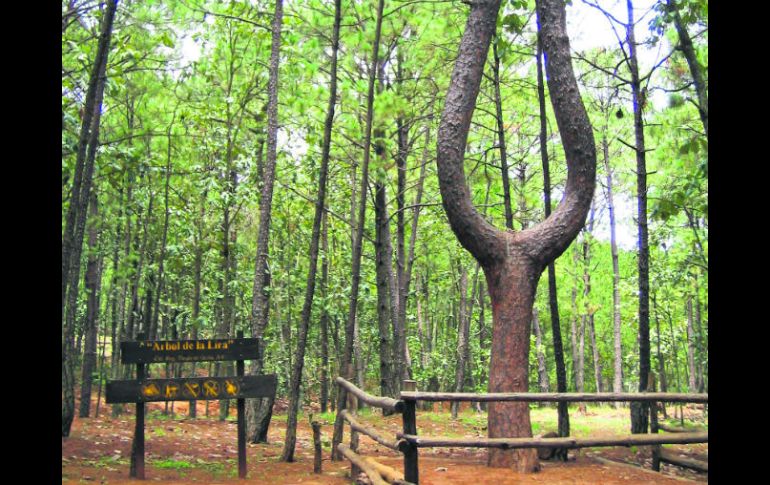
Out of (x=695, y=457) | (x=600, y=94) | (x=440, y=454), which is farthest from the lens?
(x=600, y=94)

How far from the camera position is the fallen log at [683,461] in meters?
10.1

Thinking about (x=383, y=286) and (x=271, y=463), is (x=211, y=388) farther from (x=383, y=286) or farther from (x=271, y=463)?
(x=383, y=286)

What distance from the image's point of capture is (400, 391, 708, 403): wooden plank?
23.0 feet

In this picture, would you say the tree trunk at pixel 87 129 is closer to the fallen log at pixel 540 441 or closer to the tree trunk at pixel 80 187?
the tree trunk at pixel 80 187

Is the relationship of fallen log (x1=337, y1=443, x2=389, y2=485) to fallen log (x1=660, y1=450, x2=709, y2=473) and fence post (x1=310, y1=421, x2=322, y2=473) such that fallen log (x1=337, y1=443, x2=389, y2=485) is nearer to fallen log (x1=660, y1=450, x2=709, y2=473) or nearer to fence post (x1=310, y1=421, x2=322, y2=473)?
fence post (x1=310, y1=421, x2=322, y2=473)

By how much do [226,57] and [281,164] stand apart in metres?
3.89

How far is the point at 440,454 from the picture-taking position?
39.4 feet

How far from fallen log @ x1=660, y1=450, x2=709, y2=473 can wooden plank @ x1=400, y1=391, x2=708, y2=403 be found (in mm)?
2436

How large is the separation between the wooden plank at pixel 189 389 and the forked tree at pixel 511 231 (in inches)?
134

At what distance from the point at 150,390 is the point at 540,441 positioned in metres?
5.23

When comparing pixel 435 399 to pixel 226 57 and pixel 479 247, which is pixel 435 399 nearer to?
pixel 479 247

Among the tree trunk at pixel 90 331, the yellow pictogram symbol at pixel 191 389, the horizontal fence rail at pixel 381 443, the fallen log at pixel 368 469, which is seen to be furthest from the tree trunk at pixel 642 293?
the tree trunk at pixel 90 331

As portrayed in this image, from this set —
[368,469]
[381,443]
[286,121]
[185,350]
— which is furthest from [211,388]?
[286,121]
